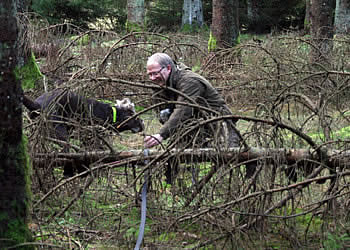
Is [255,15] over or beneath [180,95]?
over

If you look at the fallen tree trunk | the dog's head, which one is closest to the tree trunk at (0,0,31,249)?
the fallen tree trunk

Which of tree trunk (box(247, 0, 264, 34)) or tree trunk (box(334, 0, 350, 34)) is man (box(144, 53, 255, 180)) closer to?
tree trunk (box(334, 0, 350, 34))

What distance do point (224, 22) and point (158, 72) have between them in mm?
7740

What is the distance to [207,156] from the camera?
498cm

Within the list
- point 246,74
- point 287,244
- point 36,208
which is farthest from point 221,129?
point 246,74

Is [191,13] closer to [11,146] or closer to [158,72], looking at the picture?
[158,72]

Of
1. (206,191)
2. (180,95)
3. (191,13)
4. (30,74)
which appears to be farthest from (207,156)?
(191,13)

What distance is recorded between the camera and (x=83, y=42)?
1192 cm

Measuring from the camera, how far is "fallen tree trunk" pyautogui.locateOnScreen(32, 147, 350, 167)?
496cm

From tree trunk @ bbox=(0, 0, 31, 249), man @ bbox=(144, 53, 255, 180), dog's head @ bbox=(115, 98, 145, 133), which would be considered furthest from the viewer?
dog's head @ bbox=(115, 98, 145, 133)

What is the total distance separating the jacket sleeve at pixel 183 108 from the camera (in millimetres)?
5714

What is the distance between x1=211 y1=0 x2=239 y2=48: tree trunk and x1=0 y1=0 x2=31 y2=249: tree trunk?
33.3 ft

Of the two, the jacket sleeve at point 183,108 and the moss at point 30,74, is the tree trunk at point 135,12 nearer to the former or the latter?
the moss at point 30,74

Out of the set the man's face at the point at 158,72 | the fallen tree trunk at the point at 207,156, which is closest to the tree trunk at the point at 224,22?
the man's face at the point at 158,72
